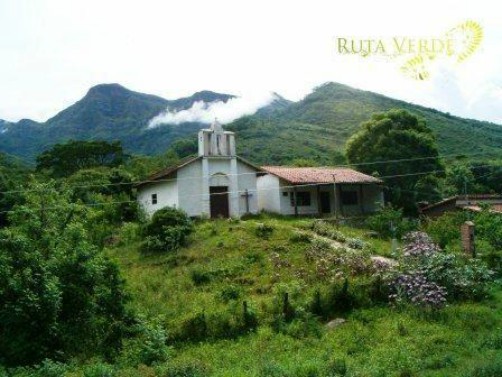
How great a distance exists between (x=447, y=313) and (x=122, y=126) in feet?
387

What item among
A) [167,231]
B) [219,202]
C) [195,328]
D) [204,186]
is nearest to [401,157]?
[219,202]

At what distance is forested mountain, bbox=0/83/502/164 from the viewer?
257ft

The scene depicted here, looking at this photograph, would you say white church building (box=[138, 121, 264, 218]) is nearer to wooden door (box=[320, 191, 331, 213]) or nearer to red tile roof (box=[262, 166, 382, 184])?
red tile roof (box=[262, 166, 382, 184])

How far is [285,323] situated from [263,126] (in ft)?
256

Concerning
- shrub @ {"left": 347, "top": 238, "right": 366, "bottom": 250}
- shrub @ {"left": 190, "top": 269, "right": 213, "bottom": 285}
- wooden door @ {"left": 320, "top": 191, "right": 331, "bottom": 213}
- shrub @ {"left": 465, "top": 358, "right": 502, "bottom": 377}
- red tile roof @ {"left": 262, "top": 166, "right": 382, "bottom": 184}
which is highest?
red tile roof @ {"left": 262, "top": 166, "right": 382, "bottom": 184}

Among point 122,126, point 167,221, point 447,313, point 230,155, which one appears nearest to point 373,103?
point 122,126

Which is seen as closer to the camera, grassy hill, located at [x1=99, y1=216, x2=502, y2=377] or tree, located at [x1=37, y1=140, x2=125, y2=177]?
grassy hill, located at [x1=99, y1=216, x2=502, y2=377]

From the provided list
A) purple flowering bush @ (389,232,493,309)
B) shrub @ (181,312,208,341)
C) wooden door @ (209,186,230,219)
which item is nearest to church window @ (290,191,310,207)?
wooden door @ (209,186,230,219)

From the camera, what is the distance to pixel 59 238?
56.4 feet

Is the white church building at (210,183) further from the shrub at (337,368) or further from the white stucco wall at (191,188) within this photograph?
the shrub at (337,368)

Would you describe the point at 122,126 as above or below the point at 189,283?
above

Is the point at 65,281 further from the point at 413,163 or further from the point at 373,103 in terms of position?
the point at 373,103

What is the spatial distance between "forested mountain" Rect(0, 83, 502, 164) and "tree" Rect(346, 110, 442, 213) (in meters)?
12.4

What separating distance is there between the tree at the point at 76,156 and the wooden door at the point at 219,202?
2418 cm
